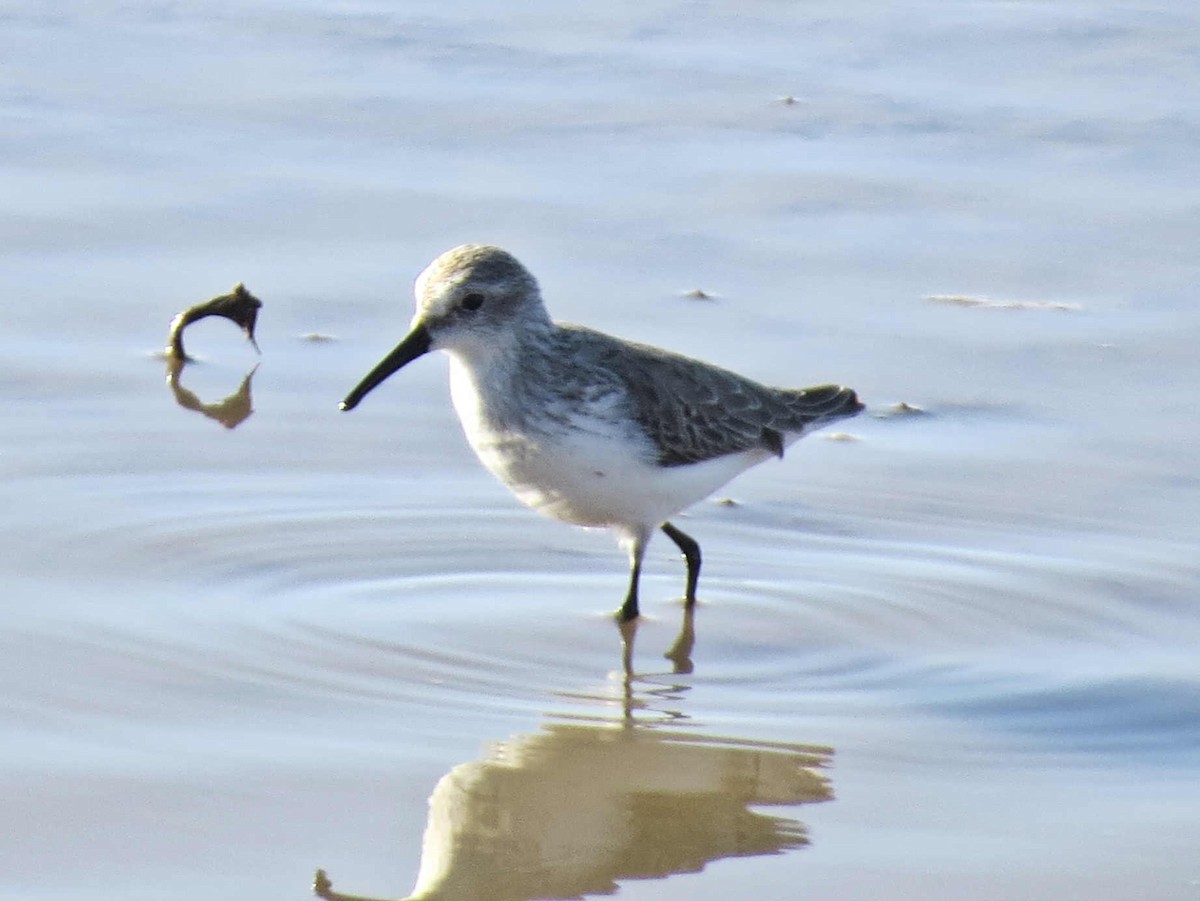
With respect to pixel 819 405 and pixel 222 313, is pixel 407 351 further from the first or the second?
pixel 222 313

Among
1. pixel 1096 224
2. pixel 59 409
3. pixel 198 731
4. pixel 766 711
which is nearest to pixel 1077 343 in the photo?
pixel 1096 224

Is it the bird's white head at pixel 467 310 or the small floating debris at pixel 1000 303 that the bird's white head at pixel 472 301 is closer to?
the bird's white head at pixel 467 310

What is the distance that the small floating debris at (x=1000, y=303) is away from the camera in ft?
25.5

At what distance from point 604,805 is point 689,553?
63.5 inches

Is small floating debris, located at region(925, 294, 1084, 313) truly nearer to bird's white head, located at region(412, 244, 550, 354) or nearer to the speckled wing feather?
the speckled wing feather

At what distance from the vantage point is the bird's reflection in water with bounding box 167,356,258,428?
6.85 meters

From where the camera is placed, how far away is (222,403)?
22.8ft

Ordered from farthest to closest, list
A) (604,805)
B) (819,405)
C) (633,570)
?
1. (819,405)
2. (633,570)
3. (604,805)

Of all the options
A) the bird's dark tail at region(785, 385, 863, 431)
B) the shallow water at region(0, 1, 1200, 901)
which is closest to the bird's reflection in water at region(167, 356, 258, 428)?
the shallow water at region(0, 1, 1200, 901)

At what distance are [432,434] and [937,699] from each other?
218 centimetres

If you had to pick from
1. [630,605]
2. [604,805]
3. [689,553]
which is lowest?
[604,805]

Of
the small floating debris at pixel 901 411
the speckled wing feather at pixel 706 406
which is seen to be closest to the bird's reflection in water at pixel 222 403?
the speckled wing feather at pixel 706 406

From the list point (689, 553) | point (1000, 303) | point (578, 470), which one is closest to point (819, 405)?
point (689, 553)

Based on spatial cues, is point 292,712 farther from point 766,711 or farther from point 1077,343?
point 1077,343
